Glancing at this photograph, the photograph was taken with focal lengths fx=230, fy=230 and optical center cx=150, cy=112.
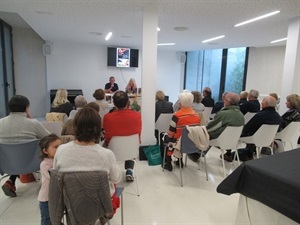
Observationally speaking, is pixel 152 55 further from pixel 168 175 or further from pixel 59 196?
Result: pixel 59 196

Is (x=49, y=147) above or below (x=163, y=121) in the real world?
above

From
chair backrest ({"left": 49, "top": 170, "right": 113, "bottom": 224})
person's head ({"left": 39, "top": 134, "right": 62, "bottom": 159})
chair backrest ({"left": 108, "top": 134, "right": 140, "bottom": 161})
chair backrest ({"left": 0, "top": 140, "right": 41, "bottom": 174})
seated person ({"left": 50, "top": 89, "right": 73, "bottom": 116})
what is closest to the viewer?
chair backrest ({"left": 49, "top": 170, "right": 113, "bottom": 224})

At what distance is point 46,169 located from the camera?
180cm

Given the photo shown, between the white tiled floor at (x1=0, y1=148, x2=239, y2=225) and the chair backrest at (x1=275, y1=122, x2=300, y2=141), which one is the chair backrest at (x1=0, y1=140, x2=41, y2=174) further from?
the chair backrest at (x1=275, y1=122, x2=300, y2=141)

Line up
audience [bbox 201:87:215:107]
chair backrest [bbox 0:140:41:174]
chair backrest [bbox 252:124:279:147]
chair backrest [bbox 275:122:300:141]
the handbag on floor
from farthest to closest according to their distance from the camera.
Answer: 1. audience [bbox 201:87:215:107]
2. the handbag on floor
3. chair backrest [bbox 275:122:300:141]
4. chair backrest [bbox 252:124:279:147]
5. chair backrest [bbox 0:140:41:174]

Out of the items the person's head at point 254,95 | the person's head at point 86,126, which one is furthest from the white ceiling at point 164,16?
the person's head at point 86,126

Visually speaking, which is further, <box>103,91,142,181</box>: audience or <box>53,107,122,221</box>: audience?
<box>103,91,142,181</box>: audience

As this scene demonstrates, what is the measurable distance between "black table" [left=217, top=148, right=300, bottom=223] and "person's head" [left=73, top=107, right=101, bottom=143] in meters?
1.12

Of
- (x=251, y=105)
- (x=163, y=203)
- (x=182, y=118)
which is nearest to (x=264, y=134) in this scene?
(x=182, y=118)

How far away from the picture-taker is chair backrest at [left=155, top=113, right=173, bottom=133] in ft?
13.0

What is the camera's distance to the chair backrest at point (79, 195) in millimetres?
1320

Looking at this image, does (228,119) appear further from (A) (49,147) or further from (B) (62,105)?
(B) (62,105)

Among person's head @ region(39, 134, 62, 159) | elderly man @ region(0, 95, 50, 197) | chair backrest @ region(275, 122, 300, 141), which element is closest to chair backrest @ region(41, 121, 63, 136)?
elderly man @ region(0, 95, 50, 197)

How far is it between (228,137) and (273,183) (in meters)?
1.63
